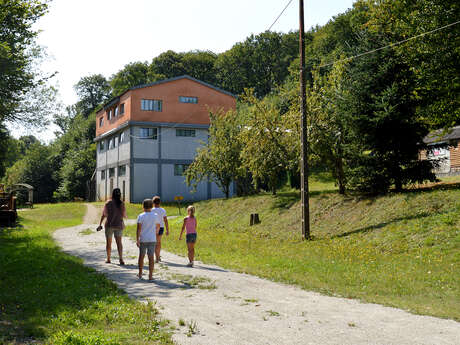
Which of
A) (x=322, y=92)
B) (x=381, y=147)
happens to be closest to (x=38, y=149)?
(x=322, y=92)

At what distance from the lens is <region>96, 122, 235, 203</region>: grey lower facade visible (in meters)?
40.2

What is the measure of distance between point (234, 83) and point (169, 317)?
232 ft

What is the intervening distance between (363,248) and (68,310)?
9820mm

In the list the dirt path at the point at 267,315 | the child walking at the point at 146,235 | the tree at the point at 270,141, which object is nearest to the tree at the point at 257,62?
the tree at the point at 270,141

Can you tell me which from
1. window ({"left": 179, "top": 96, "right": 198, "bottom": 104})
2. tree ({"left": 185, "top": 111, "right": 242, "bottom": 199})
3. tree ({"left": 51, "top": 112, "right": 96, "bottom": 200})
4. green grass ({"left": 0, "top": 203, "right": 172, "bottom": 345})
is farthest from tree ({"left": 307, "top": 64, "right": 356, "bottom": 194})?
tree ({"left": 51, "top": 112, "right": 96, "bottom": 200})

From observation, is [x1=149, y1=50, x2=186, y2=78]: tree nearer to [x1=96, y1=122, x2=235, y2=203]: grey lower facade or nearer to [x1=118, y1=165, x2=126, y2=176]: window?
[x1=96, y1=122, x2=235, y2=203]: grey lower facade

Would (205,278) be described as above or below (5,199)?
below

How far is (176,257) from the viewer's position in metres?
13.6

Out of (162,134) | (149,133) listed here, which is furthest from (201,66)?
→ (149,133)

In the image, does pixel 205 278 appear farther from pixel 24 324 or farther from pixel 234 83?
pixel 234 83

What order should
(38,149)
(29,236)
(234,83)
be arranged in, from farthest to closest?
(234,83), (38,149), (29,236)

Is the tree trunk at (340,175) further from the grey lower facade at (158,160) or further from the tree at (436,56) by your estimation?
the grey lower facade at (158,160)

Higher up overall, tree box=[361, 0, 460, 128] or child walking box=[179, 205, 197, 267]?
tree box=[361, 0, 460, 128]

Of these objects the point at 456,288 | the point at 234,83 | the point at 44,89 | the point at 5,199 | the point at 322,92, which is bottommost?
the point at 456,288
